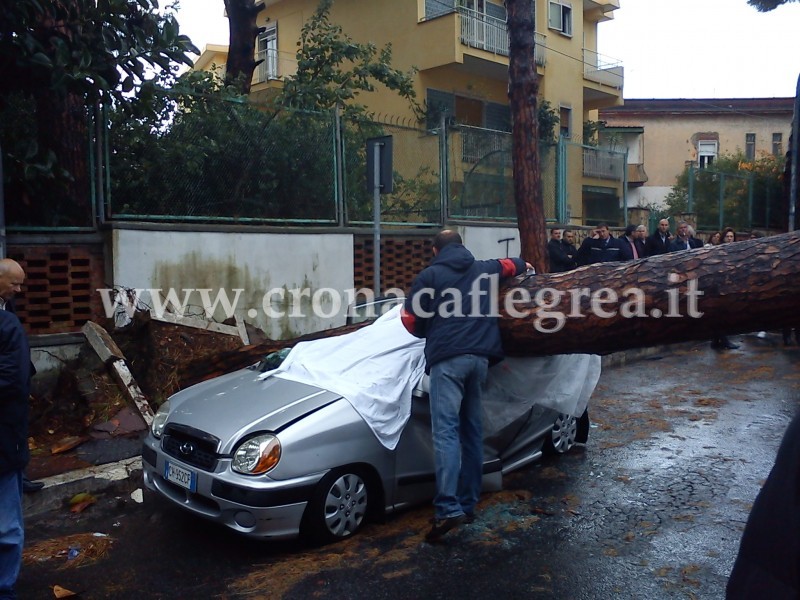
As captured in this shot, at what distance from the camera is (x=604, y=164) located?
1591cm

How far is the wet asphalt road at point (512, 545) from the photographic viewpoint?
4000 mm

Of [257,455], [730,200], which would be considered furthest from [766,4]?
[257,455]

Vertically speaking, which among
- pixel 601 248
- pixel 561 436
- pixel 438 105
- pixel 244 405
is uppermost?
pixel 438 105

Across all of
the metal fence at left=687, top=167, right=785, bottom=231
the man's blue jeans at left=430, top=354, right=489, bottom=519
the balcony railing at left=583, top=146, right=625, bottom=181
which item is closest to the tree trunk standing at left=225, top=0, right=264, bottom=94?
the balcony railing at left=583, top=146, right=625, bottom=181

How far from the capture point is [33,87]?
297 inches

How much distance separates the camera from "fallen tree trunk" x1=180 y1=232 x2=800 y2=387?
4.17 m

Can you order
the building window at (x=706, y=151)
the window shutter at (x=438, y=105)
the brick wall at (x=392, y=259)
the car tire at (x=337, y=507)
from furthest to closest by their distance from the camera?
the building window at (x=706, y=151) → the window shutter at (x=438, y=105) → the brick wall at (x=392, y=259) → the car tire at (x=337, y=507)

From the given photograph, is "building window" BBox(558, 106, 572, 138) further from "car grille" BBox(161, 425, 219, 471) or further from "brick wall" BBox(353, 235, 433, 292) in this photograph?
"car grille" BBox(161, 425, 219, 471)

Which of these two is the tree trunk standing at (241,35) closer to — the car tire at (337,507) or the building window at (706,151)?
the car tire at (337,507)

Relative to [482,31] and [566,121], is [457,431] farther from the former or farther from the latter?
[566,121]

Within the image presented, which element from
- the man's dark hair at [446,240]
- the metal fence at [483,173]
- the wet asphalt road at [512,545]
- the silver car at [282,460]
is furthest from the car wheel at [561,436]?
the metal fence at [483,173]

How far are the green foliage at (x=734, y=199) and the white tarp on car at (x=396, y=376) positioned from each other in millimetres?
16415

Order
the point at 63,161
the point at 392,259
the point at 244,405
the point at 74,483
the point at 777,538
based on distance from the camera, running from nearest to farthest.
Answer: the point at 777,538
the point at 244,405
the point at 74,483
the point at 63,161
the point at 392,259

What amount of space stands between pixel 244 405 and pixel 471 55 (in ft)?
53.4
